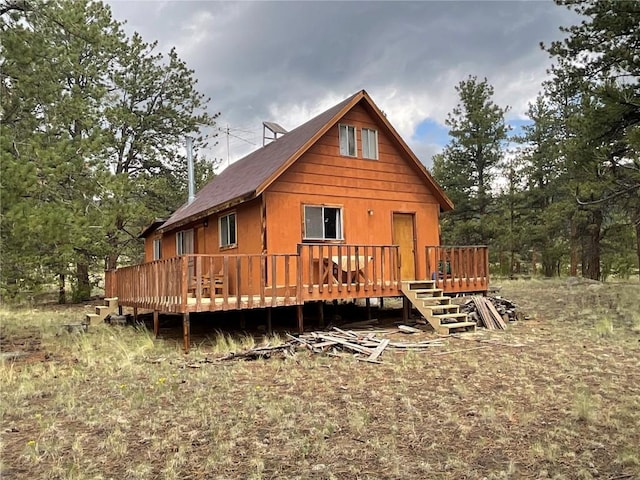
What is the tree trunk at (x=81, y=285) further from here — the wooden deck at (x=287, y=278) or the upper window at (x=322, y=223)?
the upper window at (x=322, y=223)

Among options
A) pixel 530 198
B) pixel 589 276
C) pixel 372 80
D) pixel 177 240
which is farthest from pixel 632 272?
pixel 177 240

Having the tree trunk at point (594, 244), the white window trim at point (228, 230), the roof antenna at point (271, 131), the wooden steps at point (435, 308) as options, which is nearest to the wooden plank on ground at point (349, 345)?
the wooden steps at point (435, 308)

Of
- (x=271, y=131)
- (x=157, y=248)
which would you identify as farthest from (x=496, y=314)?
(x=157, y=248)

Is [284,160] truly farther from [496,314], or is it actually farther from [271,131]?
[271,131]

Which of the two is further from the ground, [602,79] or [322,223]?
[602,79]

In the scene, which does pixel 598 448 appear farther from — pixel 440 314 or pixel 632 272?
pixel 632 272

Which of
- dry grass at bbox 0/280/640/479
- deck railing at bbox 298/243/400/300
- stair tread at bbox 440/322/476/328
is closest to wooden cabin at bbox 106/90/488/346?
deck railing at bbox 298/243/400/300

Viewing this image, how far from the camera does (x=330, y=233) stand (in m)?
12.1

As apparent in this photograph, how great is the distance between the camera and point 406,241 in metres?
13.4

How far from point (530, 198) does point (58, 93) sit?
2459 cm

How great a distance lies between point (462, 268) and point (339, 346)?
4984 millimetres

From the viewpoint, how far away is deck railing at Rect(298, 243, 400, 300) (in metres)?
10.2

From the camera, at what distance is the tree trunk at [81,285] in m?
22.1

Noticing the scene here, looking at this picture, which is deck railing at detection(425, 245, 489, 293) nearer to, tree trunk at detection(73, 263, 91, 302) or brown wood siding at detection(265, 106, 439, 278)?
brown wood siding at detection(265, 106, 439, 278)
